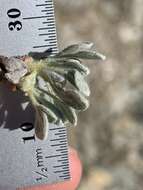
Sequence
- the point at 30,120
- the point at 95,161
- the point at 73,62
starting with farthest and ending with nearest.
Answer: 1. the point at 95,161
2. the point at 30,120
3. the point at 73,62

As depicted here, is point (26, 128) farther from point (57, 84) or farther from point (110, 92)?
point (110, 92)

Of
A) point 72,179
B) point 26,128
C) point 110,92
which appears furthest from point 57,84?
point 110,92

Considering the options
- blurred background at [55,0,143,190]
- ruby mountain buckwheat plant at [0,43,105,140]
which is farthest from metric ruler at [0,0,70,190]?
blurred background at [55,0,143,190]

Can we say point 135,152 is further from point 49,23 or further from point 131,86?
point 49,23

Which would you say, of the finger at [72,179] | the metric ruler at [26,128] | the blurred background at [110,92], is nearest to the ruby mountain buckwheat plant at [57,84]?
the metric ruler at [26,128]

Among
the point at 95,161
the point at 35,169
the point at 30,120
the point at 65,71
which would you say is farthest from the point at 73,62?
the point at 95,161

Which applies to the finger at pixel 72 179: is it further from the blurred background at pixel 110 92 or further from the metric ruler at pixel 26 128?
the blurred background at pixel 110 92
